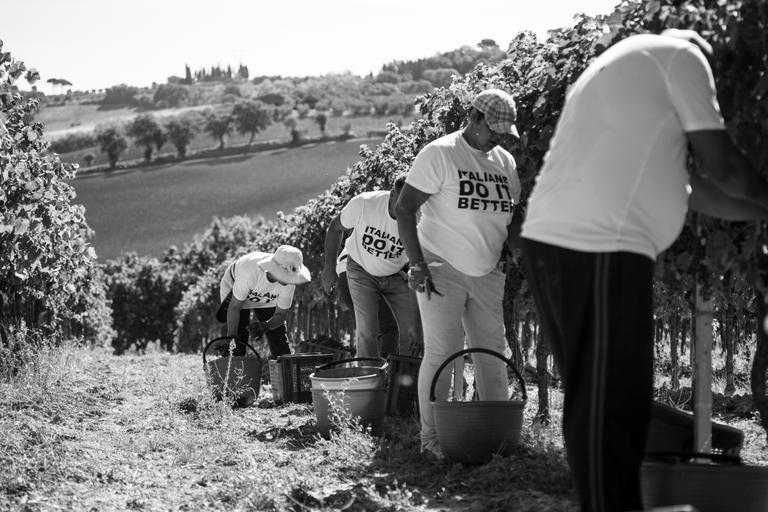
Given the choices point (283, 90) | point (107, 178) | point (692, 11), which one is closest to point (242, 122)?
point (107, 178)

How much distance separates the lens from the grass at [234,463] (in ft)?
13.9

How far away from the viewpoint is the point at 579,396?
2.79 m

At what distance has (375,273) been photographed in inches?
273

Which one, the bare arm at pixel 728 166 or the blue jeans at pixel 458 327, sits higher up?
the bare arm at pixel 728 166

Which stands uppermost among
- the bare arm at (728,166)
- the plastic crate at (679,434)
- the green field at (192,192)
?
the bare arm at (728,166)

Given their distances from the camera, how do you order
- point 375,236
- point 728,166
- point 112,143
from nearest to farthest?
point 728,166, point 375,236, point 112,143

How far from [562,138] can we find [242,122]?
95112 millimetres

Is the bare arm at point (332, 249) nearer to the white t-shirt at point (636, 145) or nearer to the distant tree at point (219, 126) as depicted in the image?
the white t-shirt at point (636, 145)

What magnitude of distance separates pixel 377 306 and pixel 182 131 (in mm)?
84732

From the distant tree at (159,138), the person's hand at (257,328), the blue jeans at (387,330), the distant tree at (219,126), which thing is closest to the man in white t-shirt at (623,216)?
the blue jeans at (387,330)

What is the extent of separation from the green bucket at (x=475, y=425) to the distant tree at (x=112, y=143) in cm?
7667

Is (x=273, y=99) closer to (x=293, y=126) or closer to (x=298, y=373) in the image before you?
(x=293, y=126)

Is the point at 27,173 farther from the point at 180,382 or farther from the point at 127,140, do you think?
the point at 127,140

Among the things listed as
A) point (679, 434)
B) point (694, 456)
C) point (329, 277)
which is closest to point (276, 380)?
point (329, 277)
